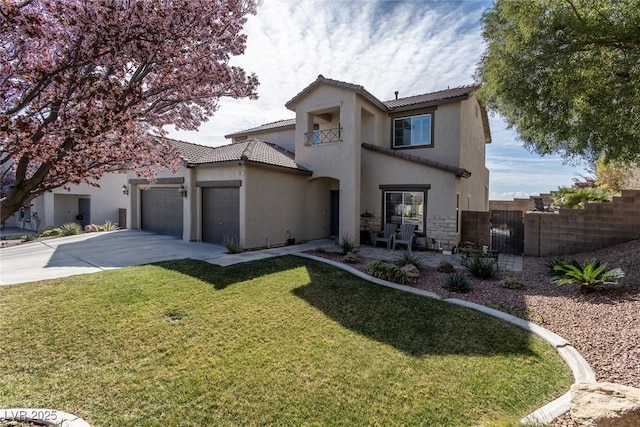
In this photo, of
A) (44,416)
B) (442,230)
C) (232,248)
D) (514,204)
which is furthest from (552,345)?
(514,204)

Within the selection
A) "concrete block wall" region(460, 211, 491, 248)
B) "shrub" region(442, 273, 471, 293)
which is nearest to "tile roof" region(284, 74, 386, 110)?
"concrete block wall" region(460, 211, 491, 248)

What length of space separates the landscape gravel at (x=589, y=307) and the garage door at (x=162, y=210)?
10.8 metres

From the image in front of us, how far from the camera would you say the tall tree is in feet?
28.2

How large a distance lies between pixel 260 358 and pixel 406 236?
10.7m

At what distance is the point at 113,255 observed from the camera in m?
11.6

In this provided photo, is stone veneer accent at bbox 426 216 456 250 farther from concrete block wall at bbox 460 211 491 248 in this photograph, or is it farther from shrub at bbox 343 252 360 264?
shrub at bbox 343 252 360 264

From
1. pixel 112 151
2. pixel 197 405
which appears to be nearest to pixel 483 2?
pixel 112 151

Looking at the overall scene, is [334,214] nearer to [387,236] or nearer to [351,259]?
[387,236]

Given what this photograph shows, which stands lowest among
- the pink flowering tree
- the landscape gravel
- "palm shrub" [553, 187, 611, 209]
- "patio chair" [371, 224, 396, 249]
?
the landscape gravel

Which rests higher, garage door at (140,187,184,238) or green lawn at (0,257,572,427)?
garage door at (140,187,184,238)

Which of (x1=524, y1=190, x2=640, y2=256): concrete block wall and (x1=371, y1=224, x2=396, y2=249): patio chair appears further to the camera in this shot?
(x1=371, y1=224, x2=396, y2=249): patio chair

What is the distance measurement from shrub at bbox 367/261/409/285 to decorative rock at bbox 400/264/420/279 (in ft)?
Result: 0.98

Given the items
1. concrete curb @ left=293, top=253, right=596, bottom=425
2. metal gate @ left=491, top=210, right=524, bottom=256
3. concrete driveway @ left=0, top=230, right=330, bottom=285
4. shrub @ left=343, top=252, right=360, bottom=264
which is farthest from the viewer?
metal gate @ left=491, top=210, right=524, bottom=256

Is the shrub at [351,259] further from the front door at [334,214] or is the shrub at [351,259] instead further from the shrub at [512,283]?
the front door at [334,214]
